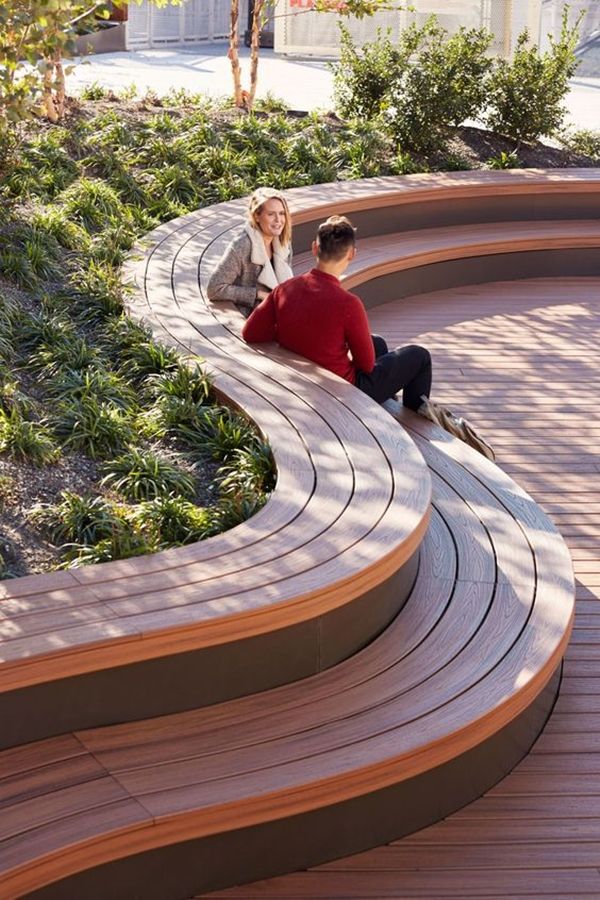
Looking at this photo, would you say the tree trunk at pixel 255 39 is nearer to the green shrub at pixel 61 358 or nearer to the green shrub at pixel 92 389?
the green shrub at pixel 61 358

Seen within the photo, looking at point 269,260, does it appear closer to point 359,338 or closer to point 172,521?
point 359,338

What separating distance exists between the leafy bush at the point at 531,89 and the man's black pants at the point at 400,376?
5.99 metres

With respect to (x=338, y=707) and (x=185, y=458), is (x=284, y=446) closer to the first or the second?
(x=185, y=458)

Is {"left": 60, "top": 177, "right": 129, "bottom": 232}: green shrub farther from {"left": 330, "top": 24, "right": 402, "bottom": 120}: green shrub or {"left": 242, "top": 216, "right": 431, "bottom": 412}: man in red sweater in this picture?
{"left": 330, "top": 24, "right": 402, "bottom": 120}: green shrub

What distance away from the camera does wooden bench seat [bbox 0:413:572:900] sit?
2.92m

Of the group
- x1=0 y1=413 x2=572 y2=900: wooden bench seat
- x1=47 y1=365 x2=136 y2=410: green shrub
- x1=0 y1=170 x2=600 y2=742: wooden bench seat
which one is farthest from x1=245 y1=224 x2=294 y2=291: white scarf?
x1=0 y1=413 x2=572 y2=900: wooden bench seat

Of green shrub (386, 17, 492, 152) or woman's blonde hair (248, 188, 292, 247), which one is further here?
green shrub (386, 17, 492, 152)

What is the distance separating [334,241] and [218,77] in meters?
14.6

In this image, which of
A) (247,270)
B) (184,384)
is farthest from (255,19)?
(184,384)

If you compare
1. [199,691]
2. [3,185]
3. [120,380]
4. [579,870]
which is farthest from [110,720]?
[3,185]

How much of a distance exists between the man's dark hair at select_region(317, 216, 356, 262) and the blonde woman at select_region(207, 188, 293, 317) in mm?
952

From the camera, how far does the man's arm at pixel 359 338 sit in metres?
5.11

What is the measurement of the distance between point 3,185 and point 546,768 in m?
5.66

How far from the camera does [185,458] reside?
464 centimetres
